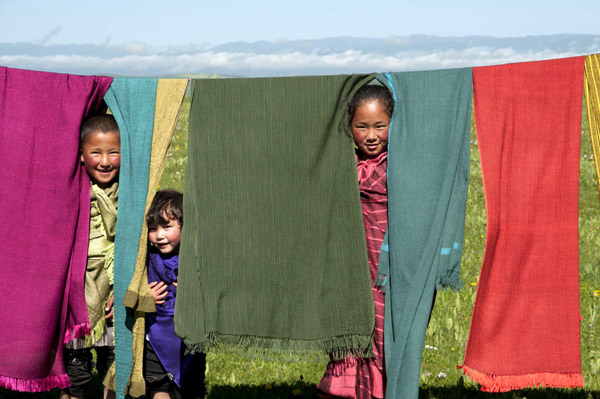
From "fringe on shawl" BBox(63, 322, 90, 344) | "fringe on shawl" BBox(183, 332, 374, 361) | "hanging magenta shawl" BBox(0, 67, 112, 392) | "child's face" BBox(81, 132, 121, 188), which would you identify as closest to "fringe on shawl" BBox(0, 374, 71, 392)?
"hanging magenta shawl" BBox(0, 67, 112, 392)

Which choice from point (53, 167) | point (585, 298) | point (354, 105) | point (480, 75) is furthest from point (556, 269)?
point (585, 298)

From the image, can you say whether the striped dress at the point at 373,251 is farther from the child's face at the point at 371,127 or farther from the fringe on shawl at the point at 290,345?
the fringe on shawl at the point at 290,345

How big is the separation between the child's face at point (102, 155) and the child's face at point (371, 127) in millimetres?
1249

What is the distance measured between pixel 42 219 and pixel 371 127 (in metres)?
1.78

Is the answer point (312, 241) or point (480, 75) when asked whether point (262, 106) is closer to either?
point (312, 241)

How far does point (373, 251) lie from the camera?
13.1 feet

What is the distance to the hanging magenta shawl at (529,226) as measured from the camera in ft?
12.1

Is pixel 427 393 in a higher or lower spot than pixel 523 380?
lower

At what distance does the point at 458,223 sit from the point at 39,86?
2.25 m

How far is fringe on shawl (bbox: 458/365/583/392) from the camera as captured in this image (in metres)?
3.88

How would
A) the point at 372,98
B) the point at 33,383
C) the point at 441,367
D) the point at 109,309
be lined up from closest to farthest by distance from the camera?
the point at 372,98 → the point at 33,383 → the point at 109,309 → the point at 441,367

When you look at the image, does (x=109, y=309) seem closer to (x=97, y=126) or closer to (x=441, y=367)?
(x=97, y=126)

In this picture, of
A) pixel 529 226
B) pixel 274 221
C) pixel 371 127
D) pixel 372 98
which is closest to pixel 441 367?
pixel 529 226

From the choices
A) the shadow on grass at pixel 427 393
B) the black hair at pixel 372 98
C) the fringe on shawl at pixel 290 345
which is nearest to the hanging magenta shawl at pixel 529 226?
the black hair at pixel 372 98
